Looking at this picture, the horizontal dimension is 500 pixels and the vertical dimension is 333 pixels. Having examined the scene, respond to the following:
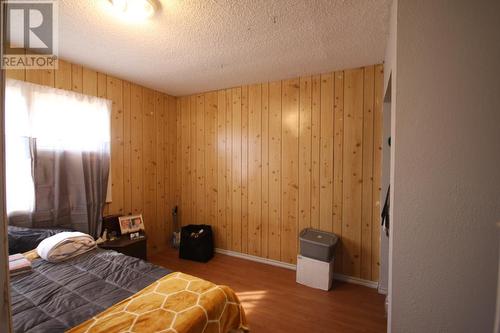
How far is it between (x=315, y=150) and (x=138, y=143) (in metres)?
2.42

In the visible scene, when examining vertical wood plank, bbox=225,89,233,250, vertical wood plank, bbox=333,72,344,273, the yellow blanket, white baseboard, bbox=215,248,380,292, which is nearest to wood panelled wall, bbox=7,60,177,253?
vertical wood plank, bbox=225,89,233,250

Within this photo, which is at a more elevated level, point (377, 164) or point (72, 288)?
point (377, 164)

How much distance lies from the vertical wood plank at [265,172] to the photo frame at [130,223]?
1.63 metres

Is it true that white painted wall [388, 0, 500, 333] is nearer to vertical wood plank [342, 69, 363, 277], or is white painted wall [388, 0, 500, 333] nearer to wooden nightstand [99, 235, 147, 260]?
vertical wood plank [342, 69, 363, 277]

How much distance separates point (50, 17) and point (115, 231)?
2.21m

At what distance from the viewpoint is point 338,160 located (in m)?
2.64

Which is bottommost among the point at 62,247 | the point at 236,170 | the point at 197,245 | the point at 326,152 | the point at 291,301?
the point at 291,301

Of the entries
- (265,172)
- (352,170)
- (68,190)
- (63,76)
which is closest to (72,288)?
(68,190)

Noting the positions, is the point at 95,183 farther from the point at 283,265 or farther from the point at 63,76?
the point at 283,265

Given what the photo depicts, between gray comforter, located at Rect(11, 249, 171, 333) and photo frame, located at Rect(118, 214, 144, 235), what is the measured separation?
807 millimetres

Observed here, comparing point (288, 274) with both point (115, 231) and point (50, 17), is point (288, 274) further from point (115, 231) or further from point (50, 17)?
point (50, 17)

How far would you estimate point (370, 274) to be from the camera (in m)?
2.50

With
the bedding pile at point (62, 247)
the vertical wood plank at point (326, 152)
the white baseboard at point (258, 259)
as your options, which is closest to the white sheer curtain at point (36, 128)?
the bedding pile at point (62, 247)

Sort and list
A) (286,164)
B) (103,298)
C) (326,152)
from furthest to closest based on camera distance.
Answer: (286,164)
(326,152)
(103,298)
